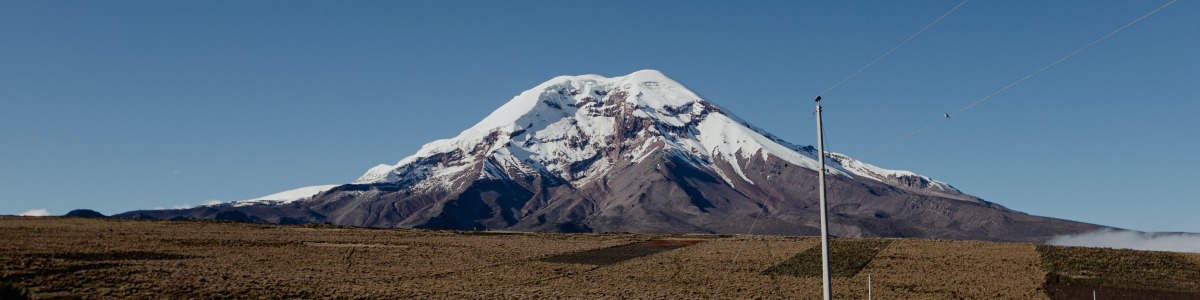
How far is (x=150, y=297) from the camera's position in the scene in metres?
A: 45.5

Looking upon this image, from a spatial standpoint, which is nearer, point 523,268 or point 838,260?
point 523,268

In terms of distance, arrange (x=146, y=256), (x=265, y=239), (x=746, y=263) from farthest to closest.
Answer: (x=265, y=239), (x=746, y=263), (x=146, y=256)

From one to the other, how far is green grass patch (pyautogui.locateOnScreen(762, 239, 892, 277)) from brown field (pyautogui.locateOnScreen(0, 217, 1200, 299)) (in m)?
0.19

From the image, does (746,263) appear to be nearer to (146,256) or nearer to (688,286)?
(688,286)

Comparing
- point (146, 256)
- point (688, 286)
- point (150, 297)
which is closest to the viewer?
point (150, 297)

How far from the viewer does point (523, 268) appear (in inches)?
2899

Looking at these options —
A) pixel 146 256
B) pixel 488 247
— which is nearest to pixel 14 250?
pixel 146 256

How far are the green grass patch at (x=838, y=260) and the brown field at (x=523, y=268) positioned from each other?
19cm

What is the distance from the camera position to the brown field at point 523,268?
53.1 meters

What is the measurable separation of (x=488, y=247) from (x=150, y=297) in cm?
5368

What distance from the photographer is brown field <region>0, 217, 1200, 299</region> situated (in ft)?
174

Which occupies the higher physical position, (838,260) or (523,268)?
(838,260)

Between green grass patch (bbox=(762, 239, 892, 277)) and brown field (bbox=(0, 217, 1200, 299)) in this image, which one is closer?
brown field (bbox=(0, 217, 1200, 299))

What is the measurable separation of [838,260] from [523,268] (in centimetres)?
2994
